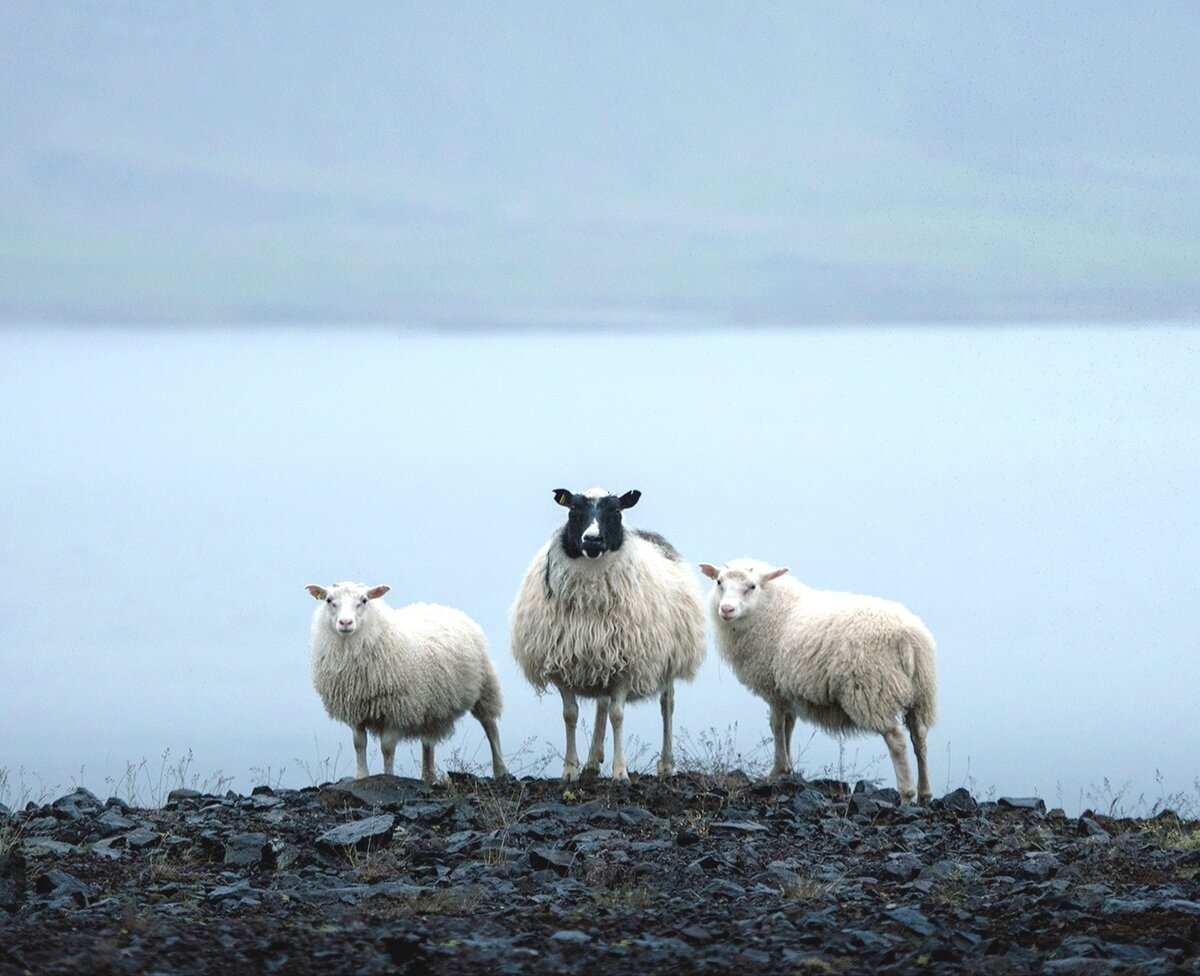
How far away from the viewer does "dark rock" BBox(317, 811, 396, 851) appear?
1345 cm

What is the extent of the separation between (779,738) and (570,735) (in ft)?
8.04

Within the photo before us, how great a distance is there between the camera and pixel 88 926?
10062mm

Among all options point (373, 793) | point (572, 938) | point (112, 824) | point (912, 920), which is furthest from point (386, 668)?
point (572, 938)

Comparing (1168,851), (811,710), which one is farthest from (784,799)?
(1168,851)

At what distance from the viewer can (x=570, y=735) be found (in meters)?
18.0

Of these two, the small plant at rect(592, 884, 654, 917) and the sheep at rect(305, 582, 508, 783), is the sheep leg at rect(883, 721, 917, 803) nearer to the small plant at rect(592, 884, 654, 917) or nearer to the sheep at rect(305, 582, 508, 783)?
the sheep at rect(305, 582, 508, 783)

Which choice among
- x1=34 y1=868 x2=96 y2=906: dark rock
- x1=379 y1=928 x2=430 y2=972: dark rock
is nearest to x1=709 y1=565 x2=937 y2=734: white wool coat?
x1=34 y1=868 x2=96 y2=906: dark rock

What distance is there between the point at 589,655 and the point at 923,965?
9.34 metres

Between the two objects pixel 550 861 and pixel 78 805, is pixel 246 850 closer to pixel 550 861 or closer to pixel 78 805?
pixel 550 861

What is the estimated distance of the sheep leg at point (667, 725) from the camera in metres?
19.0

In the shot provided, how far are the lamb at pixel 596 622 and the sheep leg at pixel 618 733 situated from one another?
0.01 metres

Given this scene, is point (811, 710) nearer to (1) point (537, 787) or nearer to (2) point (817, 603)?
(2) point (817, 603)

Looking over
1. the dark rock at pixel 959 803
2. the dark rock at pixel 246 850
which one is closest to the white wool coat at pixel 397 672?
the dark rock at pixel 246 850

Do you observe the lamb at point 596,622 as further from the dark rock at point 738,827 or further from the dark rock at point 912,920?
the dark rock at point 912,920
